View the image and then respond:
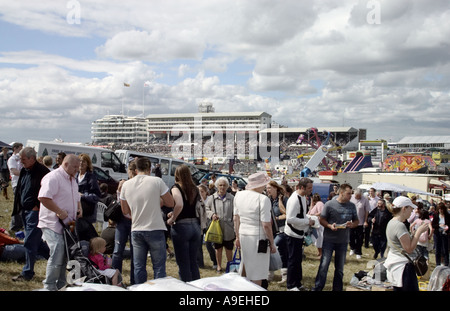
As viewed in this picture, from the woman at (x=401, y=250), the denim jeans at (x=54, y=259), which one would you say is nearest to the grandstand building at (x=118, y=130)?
the denim jeans at (x=54, y=259)

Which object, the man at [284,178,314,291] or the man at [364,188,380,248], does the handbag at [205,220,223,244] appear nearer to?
the man at [284,178,314,291]

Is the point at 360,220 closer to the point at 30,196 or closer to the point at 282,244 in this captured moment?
the point at 282,244

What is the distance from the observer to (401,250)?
15.4 feet

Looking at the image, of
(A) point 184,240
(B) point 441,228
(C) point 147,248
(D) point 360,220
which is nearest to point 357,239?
(D) point 360,220

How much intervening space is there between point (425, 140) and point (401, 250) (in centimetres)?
15630

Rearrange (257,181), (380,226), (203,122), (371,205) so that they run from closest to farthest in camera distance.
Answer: (257,181) → (380,226) → (371,205) → (203,122)

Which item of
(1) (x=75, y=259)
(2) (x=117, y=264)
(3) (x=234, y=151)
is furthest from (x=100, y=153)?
(3) (x=234, y=151)

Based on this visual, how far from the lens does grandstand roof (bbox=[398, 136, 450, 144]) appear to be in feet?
457

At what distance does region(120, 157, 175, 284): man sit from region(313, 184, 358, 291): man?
2542 millimetres

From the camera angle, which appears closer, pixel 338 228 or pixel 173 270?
pixel 338 228

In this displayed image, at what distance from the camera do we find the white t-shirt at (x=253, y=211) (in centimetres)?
479

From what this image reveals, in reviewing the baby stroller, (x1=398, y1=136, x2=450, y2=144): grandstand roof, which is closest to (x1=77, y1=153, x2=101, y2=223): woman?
the baby stroller
